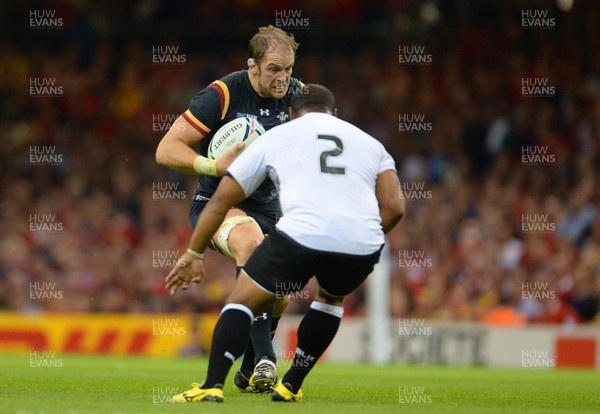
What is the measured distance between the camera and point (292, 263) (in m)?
7.04

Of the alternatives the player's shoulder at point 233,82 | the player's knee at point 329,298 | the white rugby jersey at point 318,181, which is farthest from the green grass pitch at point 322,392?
the player's shoulder at point 233,82

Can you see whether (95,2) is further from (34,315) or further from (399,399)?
(399,399)

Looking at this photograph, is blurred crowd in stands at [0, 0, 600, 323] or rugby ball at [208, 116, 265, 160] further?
blurred crowd in stands at [0, 0, 600, 323]

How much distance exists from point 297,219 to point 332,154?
1.52 feet

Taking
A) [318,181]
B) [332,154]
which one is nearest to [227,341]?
[318,181]

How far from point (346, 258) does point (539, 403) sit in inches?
85.3

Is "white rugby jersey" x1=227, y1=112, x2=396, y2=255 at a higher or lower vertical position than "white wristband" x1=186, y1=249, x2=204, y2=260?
higher

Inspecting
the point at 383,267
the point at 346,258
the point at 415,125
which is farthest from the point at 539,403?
the point at 415,125

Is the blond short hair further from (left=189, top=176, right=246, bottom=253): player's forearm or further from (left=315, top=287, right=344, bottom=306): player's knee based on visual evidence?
(left=315, top=287, right=344, bottom=306): player's knee

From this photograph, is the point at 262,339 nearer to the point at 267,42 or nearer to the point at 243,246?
the point at 243,246

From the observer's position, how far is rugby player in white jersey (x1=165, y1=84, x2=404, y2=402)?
703cm

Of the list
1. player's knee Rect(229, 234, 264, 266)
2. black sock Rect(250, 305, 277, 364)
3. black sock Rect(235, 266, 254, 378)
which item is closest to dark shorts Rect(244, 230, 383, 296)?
player's knee Rect(229, 234, 264, 266)

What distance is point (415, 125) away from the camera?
69.2 feet

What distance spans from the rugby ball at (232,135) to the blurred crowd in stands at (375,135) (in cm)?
896
